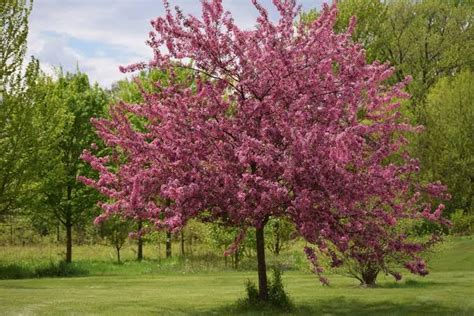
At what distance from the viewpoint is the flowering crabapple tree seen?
13.6 metres

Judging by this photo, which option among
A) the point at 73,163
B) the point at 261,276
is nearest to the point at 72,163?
the point at 73,163

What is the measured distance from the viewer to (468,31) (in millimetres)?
56156

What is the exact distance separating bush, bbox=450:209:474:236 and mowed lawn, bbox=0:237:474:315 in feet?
45.6

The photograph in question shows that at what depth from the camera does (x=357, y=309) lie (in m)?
15.5

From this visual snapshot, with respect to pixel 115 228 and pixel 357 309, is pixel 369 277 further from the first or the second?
pixel 115 228

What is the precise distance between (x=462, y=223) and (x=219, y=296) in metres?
26.1

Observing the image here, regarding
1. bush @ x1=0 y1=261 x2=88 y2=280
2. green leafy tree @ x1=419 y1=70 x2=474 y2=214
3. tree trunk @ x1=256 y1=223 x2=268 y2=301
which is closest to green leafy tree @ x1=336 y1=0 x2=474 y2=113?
green leafy tree @ x1=419 y1=70 x2=474 y2=214

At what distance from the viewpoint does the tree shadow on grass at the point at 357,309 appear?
14795mm

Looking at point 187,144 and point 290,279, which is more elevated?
point 187,144

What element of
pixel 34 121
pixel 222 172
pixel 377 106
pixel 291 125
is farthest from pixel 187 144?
pixel 34 121

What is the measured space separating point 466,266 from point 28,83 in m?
22.2

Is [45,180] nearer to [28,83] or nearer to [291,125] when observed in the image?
[28,83]

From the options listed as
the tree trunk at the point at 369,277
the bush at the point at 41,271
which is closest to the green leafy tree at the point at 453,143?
the tree trunk at the point at 369,277

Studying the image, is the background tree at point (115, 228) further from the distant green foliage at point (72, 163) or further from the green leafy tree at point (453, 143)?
the green leafy tree at point (453, 143)
